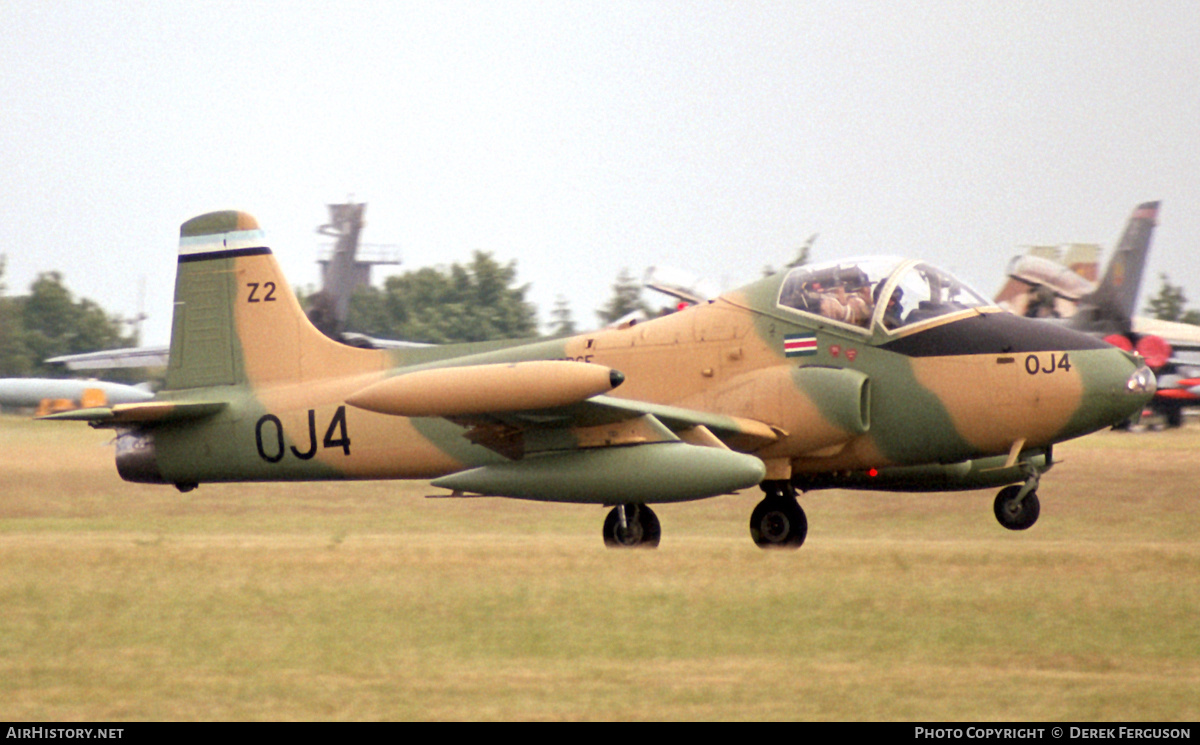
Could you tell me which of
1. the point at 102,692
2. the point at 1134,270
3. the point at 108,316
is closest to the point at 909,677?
the point at 102,692

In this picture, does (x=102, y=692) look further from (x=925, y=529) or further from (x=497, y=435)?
(x=925, y=529)

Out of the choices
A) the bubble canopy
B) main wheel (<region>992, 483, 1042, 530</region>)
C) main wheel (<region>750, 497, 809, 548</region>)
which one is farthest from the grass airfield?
the bubble canopy

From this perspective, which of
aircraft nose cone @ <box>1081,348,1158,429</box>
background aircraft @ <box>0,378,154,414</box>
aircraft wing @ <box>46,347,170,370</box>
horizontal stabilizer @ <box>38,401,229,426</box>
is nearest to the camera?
aircraft nose cone @ <box>1081,348,1158,429</box>

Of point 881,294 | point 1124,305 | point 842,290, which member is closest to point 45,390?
point 1124,305

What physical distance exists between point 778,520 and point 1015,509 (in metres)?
2.22

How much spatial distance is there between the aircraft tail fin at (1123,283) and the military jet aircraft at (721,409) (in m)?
13.7

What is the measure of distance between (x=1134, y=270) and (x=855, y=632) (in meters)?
23.3

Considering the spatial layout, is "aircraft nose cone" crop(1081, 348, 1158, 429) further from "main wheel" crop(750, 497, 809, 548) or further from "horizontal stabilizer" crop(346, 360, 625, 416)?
"horizontal stabilizer" crop(346, 360, 625, 416)

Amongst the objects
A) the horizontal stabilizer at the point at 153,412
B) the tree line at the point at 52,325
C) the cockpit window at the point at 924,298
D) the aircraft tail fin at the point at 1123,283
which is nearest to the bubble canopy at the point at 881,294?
the cockpit window at the point at 924,298

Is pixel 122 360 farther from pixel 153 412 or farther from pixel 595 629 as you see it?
pixel 595 629

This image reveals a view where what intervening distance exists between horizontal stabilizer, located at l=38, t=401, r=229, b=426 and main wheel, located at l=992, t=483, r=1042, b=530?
723 centimetres

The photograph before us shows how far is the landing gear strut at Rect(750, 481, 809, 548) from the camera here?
38.9 feet

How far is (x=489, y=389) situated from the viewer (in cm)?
1063

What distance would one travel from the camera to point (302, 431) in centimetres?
1281
